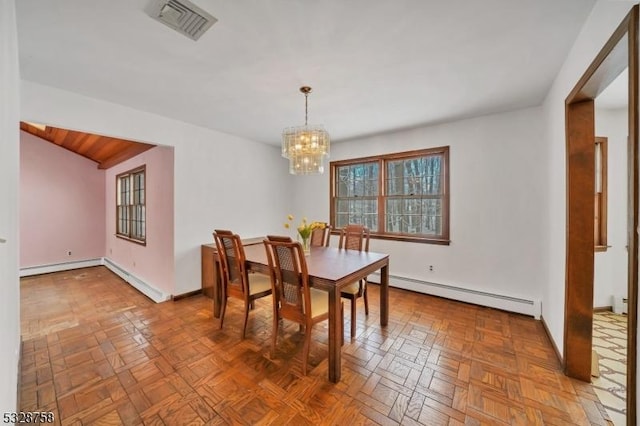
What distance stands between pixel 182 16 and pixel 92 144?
4553 mm

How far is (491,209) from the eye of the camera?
325 centimetres

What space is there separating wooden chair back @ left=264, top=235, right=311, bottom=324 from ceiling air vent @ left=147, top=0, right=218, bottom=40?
151 cm

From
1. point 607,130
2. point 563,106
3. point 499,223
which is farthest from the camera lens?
point 499,223

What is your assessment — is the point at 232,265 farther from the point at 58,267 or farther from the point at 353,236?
the point at 58,267

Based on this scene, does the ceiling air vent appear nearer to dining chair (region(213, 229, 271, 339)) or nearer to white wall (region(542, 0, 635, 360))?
dining chair (region(213, 229, 271, 339))

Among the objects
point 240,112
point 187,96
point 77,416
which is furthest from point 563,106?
point 77,416

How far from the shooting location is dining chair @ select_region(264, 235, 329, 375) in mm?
1970

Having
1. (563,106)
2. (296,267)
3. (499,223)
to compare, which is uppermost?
(563,106)

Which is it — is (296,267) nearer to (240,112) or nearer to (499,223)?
(240,112)

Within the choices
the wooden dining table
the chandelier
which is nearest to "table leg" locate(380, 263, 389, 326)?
the wooden dining table

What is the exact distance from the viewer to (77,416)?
1.58 metres

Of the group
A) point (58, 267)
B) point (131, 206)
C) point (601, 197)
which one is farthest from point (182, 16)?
point (58, 267)

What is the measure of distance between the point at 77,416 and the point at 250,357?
111cm

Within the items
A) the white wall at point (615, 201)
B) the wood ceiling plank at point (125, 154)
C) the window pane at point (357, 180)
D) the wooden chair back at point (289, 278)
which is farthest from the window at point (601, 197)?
the wood ceiling plank at point (125, 154)
